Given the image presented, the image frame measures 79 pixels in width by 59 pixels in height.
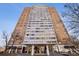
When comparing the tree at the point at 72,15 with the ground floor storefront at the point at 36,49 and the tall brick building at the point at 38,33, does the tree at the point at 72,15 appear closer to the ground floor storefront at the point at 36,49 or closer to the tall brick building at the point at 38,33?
Result: the tall brick building at the point at 38,33

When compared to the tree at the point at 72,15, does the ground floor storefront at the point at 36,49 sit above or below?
below

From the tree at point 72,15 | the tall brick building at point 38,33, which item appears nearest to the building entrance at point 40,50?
the tall brick building at point 38,33

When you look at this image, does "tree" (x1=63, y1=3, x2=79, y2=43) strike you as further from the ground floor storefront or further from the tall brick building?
the ground floor storefront

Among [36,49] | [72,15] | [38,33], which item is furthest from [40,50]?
[72,15]

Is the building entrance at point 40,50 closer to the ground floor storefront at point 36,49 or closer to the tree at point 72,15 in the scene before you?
the ground floor storefront at point 36,49

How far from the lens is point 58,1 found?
92.3 inches

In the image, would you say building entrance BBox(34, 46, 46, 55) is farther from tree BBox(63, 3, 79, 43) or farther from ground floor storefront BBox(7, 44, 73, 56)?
tree BBox(63, 3, 79, 43)

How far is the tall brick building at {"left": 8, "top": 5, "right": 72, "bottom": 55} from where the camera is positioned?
222 cm

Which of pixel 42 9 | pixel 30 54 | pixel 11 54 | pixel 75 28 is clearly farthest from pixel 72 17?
pixel 11 54

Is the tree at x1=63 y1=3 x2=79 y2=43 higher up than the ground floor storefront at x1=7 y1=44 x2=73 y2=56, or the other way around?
the tree at x1=63 y1=3 x2=79 y2=43

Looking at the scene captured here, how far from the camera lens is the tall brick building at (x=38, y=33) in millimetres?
2225

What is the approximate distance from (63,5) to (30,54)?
64 cm

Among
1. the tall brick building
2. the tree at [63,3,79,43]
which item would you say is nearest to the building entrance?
the tall brick building

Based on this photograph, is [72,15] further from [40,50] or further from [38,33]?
[40,50]
